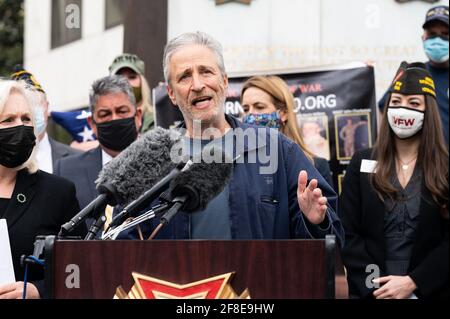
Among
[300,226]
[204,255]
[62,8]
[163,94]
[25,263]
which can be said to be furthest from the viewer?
[62,8]

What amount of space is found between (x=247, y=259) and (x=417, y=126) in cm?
317

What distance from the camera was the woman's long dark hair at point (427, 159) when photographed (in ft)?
19.5

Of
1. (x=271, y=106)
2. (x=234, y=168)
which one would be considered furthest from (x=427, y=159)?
(x=234, y=168)

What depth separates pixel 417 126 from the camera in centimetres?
616

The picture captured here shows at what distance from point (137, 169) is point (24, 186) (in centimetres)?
170

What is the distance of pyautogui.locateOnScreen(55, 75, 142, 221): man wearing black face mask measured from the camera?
262 inches

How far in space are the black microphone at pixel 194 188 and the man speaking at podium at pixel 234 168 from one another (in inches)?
22.2

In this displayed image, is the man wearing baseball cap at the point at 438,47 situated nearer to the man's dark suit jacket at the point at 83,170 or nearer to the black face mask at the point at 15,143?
the man's dark suit jacket at the point at 83,170

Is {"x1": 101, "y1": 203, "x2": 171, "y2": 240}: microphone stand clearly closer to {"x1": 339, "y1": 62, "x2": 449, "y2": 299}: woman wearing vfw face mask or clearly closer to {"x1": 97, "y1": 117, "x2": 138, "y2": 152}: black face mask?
{"x1": 339, "y1": 62, "x2": 449, "y2": 299}: woman wearing vfw face mask

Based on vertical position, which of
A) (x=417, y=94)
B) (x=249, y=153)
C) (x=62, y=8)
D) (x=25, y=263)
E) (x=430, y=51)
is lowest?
(x=25, y=263)

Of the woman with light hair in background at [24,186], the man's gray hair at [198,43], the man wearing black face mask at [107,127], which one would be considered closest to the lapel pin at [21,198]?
the woman with light hair in background at [24,186]

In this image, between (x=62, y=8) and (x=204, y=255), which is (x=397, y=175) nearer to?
(x=204, y=255)

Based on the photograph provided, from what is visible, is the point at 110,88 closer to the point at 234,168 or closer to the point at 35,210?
the point at 35,210

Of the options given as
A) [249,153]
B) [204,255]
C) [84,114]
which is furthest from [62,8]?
[204,255]
